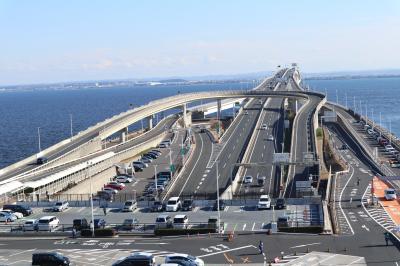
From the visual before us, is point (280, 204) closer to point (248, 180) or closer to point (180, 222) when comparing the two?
point (180, 222)

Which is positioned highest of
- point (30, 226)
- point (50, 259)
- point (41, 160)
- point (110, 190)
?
point (41, 160)

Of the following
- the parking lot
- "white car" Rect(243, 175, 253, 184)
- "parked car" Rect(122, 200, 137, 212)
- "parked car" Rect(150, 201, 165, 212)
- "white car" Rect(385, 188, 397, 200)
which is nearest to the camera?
the parking lot

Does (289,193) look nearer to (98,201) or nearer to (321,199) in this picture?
(321,199)

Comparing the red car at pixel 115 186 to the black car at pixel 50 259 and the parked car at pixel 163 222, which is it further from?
the black car at pixel 50 259

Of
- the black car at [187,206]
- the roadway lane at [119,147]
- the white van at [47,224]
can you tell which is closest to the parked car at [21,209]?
the white van at [47,224]

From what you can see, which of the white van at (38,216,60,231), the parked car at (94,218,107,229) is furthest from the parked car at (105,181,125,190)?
the parked car at (94,218,107,229)

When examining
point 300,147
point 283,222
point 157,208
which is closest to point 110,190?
point 157,208

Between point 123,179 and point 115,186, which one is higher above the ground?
point 123,179

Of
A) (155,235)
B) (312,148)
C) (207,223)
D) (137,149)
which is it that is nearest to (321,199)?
(207,223)

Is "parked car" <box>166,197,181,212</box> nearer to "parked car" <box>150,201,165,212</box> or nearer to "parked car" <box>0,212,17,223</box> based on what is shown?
"parked car" <box>150,201,165,212</box>
